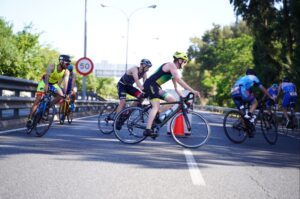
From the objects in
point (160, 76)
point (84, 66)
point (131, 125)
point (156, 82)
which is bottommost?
Result: point (131, 125)

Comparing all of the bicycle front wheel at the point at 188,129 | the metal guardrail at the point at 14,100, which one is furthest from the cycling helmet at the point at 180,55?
the metal guardrail at the point at 14,100

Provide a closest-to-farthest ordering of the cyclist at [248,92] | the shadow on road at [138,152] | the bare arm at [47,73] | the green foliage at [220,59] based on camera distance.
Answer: the shadow on road at [138,152], the bare arm at [47,73], the cyclist at [248,92], the green foliage at [220,59]

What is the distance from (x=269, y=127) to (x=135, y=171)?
6.48 m

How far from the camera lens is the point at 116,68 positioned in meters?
85.7

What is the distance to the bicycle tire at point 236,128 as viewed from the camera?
37.9 feet

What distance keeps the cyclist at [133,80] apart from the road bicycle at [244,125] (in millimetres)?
2486

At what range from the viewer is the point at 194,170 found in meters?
6.86

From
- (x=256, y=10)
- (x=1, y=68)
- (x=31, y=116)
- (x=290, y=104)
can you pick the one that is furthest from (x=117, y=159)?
(x=1, y=68)

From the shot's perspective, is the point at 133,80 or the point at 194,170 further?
the point at 133,80

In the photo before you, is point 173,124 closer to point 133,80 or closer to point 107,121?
point 133,80

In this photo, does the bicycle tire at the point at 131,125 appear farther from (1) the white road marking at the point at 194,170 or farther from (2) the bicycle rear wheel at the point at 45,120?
(2) the bicycle rear wheel at the point at 45,120

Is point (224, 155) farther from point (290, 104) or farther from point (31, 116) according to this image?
point (290, 104)

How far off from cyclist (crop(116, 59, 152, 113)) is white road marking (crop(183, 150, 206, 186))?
2.28 m

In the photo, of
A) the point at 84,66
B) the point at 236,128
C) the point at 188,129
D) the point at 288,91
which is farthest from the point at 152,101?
the point at 84,66
